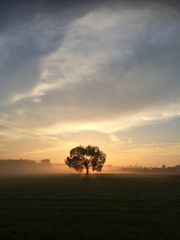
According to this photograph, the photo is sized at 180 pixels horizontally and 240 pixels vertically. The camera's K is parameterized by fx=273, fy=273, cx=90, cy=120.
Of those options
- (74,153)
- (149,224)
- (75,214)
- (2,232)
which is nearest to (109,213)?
(75,214)

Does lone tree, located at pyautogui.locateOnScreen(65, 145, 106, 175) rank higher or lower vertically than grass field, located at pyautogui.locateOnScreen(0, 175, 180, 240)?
higher

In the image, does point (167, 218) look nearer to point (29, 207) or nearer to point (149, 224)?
point (149, 224)

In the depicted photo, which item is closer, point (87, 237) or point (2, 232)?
point (87, 237)

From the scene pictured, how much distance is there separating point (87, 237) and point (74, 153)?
4009 inches

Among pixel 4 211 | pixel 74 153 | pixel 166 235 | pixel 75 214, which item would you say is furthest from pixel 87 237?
pixel 74 153

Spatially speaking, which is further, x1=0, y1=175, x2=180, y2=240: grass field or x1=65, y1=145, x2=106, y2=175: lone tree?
x1=65, y1=145, x2=106, y2=175: lone tree

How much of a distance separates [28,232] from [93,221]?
19.4 ft

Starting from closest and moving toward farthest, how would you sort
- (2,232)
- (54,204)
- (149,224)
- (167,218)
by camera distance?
(2,232) → (149,224) → (167,218) → (54,204)

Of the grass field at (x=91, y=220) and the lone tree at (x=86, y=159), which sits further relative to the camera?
the lone tree at (x=86, y=159)

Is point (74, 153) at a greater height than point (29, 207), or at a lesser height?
greater

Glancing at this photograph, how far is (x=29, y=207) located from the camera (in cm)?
3078

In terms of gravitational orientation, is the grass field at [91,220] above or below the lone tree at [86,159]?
below

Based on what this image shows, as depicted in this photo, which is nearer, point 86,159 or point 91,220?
point 91,220

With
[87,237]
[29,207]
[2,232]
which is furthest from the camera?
[29,207]
